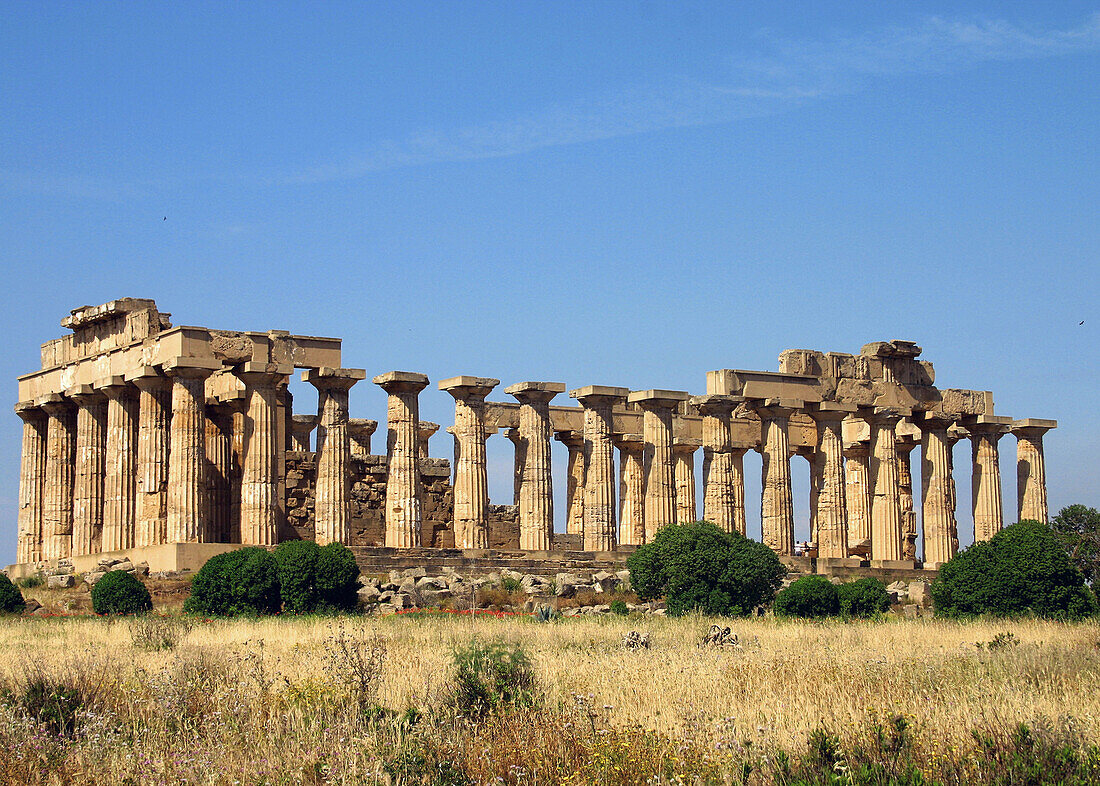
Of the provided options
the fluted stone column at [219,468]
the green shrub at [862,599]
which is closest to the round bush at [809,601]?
the green shrub at [862,599]

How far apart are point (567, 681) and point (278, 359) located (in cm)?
2304

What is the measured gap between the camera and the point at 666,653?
1006 inches

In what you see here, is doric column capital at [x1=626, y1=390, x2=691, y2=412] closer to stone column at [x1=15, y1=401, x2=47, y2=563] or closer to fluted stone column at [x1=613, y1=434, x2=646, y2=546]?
fluted stone column at [x1=613, y1=434, x2=646, y2=546]

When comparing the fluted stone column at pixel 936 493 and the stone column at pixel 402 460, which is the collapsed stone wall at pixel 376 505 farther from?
the fluted stone column at pixel 936 493

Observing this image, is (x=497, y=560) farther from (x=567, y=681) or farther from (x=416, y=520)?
(x=567, y=681)

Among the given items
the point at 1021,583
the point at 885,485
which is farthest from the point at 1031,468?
the point at 1021,583

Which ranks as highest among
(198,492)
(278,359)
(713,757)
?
(278,359)

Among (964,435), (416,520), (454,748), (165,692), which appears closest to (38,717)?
(165,692)

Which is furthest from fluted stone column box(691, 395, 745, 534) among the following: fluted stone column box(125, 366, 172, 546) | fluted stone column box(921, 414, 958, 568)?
fluted stone column box(125, 366, 172, 546)

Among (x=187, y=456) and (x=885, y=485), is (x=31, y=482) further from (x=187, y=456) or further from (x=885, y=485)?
(x=885, y=485)

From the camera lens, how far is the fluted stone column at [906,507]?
2053 inches

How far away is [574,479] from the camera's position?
188 feet

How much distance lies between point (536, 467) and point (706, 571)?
11.9 metres

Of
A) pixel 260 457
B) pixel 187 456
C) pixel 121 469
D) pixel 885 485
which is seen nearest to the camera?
pixel 187 456
